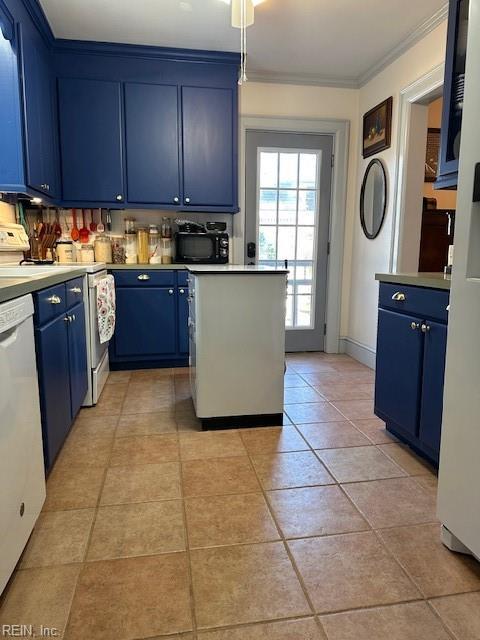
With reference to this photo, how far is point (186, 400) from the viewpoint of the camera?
9.46ft

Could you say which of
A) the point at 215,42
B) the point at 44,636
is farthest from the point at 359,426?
the point at 215,42

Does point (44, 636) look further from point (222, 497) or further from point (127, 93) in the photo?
point (127, 93)

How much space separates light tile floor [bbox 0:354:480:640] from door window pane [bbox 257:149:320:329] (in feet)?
6.67

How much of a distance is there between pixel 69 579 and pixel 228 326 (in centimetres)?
132

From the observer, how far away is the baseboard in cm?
371

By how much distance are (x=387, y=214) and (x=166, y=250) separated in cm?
191

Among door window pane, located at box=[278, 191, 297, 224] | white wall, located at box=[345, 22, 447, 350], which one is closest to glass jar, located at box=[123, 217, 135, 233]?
door window pane, located at box=[278, 191, 297, 224]

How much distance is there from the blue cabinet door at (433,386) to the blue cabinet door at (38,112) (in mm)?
2462

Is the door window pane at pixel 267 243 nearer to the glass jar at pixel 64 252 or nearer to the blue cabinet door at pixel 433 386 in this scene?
the glass jar at pixel 64 252

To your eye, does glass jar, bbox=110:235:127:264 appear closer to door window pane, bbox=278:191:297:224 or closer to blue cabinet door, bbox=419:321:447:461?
door window pane, bbox=278:191:297:224

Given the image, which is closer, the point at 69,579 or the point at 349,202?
the point at 69,579

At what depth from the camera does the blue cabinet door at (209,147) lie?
353 cm

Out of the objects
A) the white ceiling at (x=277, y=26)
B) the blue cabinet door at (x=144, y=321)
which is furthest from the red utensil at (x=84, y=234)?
the white ceiling at (x=277, y=26)

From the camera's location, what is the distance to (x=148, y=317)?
355 cm
